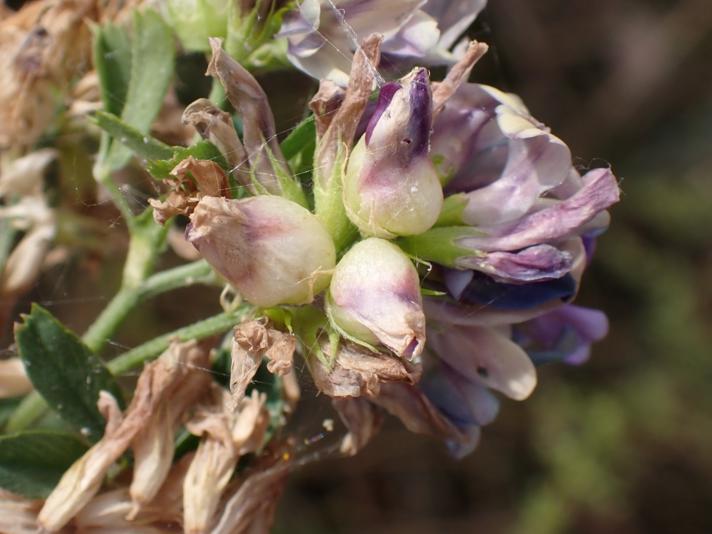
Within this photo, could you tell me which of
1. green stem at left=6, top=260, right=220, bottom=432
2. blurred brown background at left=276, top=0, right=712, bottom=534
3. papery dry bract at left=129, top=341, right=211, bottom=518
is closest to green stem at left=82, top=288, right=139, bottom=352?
green stem at left=6, top=260, right=220, bottom=432

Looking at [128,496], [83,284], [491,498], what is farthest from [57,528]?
[491,498]

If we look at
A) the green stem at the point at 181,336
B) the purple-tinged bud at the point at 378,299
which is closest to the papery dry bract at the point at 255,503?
the green stem at the point at 181,336

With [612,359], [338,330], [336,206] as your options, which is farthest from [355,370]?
[612,359]

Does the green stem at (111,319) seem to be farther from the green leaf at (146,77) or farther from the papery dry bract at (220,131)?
the papery dry bract at (220,131)

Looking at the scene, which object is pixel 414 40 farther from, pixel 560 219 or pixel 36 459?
pixel 36 459

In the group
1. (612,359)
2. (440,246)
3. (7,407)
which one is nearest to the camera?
(440,246)

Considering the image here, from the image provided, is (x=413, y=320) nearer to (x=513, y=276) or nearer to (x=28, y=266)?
(x=513, y=276)

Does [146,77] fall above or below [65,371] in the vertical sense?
above

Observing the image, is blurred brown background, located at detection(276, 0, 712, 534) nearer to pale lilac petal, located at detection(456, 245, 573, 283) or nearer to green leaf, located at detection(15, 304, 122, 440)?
green leaf, located at detection(15, 304, 122, 440)
